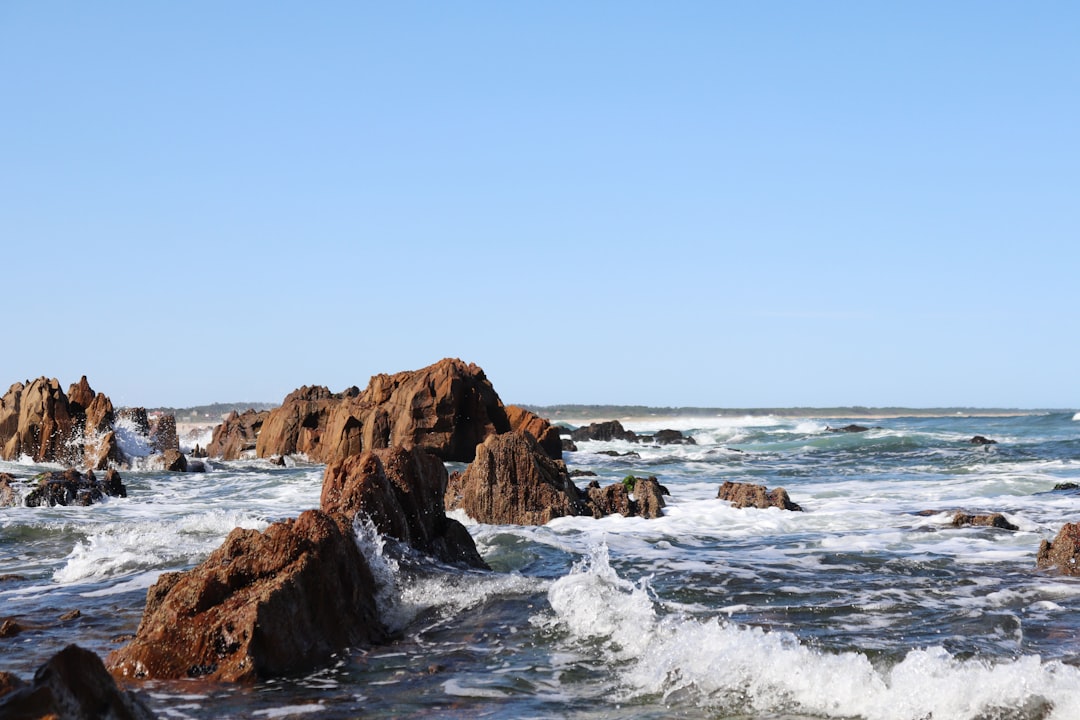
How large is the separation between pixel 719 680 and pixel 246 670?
10.0 ft

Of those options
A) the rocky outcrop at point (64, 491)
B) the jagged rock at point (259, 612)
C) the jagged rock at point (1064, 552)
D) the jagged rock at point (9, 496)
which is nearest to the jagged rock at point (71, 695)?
the jagged rock at point (259, 612)

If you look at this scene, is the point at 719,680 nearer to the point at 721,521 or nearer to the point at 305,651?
the point at 305,651

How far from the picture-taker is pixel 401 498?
35.6ft

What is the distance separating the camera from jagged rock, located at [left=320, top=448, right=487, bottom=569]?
33.6 ft

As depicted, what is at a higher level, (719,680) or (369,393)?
(369,393)

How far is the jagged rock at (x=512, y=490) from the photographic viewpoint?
16.2 m

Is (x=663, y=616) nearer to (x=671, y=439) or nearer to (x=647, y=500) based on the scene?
(x=647, y=500)

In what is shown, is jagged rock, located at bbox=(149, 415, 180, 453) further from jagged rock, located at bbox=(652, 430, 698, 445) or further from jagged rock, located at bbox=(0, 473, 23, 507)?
jagged rock, located at bbox=(652, 430, 698, 445)

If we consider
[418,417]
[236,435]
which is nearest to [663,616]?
[418,417]

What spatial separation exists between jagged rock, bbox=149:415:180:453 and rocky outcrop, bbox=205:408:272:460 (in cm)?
239

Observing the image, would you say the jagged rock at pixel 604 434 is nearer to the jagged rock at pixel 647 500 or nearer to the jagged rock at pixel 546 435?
the jagged rock at pixel 546 435

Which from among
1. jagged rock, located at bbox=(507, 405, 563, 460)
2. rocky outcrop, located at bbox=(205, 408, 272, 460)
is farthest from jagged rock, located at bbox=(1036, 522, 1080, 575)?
rocky outcrop, located at bbox=(205, 408, 272, 460)

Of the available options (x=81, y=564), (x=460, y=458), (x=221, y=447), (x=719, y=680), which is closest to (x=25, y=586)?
(x=81, y=564)

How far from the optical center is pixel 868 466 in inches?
1232
